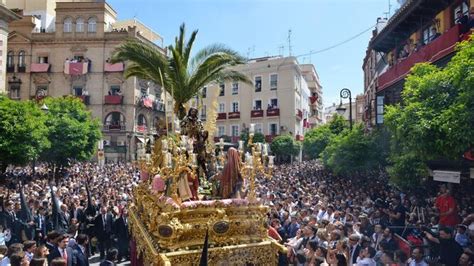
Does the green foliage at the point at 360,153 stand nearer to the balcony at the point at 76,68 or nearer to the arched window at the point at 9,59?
the balcony at the point at 76,68

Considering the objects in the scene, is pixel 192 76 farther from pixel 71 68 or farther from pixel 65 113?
pixel 71 68

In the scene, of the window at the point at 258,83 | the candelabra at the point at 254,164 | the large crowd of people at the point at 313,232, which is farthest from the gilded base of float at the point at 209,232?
the window at the point at 258,83

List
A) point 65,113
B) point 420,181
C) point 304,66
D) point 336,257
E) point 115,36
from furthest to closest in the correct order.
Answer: point 304,66
point 115,36
point 65,113
point 420,181
point 336,257

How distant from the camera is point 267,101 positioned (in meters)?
52.5

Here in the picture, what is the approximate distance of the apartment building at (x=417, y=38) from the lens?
1694 centimetres

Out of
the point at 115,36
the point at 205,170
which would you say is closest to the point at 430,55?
the point at 205,170

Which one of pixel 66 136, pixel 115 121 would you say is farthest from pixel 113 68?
pixel 66 136

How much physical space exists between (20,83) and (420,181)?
44.7 meters

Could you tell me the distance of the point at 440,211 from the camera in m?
11.7

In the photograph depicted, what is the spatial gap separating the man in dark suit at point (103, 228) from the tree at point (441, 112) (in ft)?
28.3

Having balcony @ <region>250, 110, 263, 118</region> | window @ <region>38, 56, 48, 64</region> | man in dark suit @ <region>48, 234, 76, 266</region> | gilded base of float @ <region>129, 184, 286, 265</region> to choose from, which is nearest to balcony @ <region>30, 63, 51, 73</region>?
window @ <region>38, 56, 48, 64</region>

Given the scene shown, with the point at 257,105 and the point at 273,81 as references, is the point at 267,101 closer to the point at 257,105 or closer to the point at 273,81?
the point at 257,105

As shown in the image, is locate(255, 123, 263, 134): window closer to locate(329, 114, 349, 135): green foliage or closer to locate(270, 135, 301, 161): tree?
locate(270, 135, 301, 161): tree

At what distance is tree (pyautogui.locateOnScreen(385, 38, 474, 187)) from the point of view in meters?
8.96
